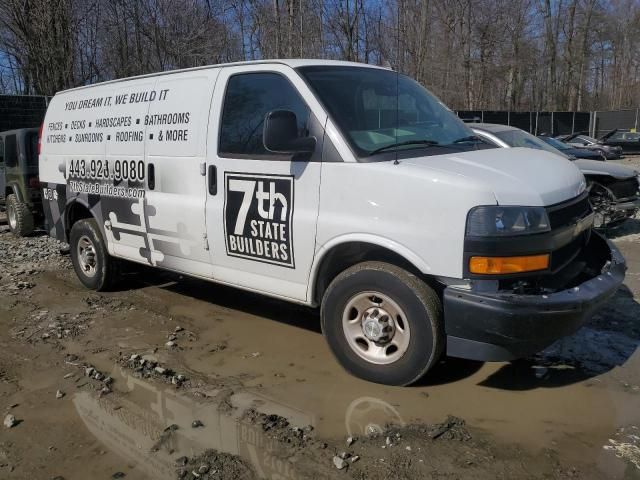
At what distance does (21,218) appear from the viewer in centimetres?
994

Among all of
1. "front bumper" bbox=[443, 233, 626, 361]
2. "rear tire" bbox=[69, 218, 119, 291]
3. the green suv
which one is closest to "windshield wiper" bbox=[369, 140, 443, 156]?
"front bumper" bbox=[443, 233, 626, 361]

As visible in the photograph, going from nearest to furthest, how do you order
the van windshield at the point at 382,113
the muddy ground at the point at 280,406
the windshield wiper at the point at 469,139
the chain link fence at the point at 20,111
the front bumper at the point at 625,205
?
the muddy ground at the point at 280,406 → the van windshield at the point at 382,113 → the windshield wiper at the point at 469,139 → the front bumper at the point at 625,205 → the chain link fence at the point at 20,111

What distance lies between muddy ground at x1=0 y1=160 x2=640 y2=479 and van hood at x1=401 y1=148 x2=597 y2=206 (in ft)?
4.39

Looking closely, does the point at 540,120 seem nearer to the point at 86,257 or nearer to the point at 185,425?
the point at 86,257

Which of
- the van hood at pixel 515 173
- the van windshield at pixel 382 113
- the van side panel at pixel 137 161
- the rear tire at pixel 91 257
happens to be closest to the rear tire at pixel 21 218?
the van side panel at pixel 137 161

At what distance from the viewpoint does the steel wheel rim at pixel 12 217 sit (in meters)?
10.2

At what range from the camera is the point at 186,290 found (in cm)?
646

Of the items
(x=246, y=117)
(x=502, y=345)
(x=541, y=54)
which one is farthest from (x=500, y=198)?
(x=541, y=54)

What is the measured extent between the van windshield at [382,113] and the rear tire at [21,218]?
7614 millimetres

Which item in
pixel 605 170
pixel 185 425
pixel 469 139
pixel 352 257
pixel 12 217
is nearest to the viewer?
pixel 185 425

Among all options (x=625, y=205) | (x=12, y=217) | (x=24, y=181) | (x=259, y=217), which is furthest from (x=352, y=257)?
(x=12, y=217)

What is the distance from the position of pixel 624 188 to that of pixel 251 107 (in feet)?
21.5

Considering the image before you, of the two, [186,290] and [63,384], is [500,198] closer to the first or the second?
[63,384]

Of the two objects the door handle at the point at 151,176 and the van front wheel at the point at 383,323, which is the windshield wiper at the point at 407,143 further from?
the door handle at the point at 151,176
